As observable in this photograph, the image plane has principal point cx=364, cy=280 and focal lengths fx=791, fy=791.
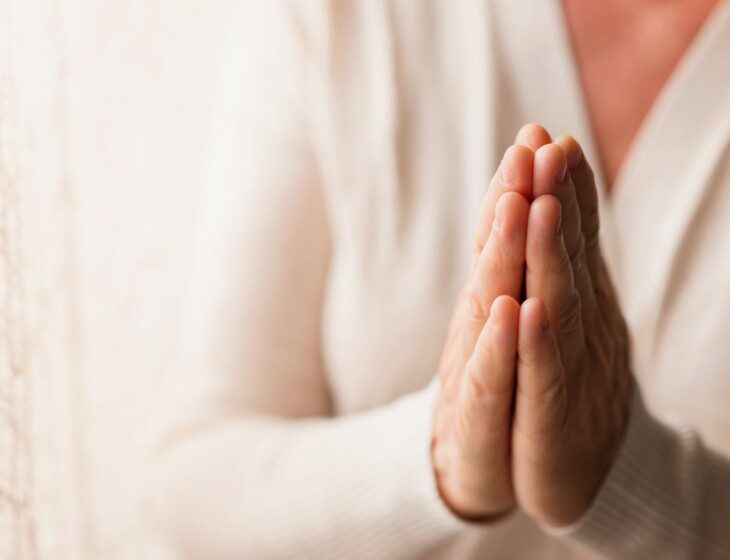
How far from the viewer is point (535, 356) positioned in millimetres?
290

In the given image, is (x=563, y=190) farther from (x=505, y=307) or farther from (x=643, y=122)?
(x=643, y=122)

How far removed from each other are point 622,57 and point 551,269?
0.33m

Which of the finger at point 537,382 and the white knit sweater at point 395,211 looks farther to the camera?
the white knit sweater at point 395,211

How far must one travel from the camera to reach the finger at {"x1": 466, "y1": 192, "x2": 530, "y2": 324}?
27 centimetres

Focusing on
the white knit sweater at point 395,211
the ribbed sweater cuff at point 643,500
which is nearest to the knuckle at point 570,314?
the ribbed sweater cuff at point 643,500

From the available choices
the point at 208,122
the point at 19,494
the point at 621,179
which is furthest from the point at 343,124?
the point at 19,494

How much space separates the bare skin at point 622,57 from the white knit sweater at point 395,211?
0.02m

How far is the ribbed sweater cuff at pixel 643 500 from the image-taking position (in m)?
0.40

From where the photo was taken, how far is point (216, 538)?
0.48 metres

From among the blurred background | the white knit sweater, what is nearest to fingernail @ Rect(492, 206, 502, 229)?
the blurred background

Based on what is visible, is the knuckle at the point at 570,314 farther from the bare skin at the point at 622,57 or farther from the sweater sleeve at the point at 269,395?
the bare skin at the point at 622,57

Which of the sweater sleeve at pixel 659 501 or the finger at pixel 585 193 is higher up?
the finger at pixel 585 193

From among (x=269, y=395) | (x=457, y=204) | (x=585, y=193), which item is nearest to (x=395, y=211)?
(x=457, y=204)

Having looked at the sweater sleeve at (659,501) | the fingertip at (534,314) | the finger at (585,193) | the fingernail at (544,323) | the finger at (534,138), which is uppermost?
the finger at (534,138)
